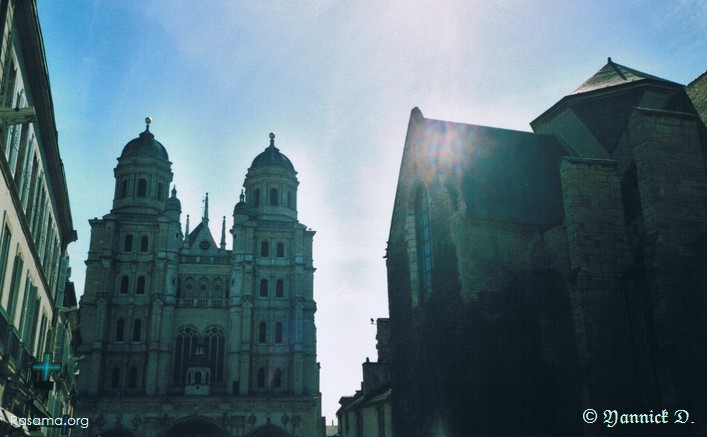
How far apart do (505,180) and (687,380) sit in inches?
317

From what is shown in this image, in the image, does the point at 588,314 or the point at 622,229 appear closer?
the point at 588,314

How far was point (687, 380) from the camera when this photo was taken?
12.7m

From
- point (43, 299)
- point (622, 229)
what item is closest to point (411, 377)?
point (622, 229)

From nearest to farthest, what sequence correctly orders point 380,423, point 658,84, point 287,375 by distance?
point 658,84
point 380,423
point 287,375

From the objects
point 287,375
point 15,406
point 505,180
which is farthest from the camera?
point 287,375

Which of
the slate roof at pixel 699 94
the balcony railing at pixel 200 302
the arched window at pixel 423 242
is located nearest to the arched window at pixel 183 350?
the balcony railing at pixel 200 302

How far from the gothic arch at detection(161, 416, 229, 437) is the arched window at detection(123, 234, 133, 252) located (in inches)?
536

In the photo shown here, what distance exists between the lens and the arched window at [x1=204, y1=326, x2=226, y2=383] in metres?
50.8

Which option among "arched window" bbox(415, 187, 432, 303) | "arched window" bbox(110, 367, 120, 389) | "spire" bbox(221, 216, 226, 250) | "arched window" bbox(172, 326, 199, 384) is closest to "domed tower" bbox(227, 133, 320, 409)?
"arched window" bbox(172, 326, 199, 384)

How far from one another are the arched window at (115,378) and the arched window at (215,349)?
6364 mm

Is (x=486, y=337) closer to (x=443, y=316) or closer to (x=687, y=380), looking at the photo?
(x=443, y=316)

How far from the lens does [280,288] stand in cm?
5344

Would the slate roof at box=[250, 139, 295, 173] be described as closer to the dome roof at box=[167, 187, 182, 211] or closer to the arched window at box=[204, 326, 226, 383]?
the dome roof at box=[167, 187, 182, 211]

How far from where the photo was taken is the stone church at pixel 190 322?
48250mm
